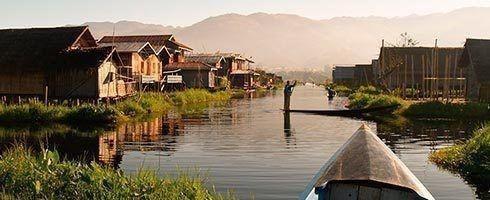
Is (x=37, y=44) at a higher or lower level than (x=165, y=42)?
lower

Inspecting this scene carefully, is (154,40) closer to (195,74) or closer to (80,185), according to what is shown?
(195,74)

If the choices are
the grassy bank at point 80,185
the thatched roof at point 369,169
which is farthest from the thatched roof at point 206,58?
the thatched roof at point 369,169

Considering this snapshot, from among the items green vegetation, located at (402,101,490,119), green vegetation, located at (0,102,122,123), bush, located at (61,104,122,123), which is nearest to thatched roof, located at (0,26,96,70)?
green vegetation, located at (0,102,122,123)

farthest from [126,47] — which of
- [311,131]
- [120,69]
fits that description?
[311,131]

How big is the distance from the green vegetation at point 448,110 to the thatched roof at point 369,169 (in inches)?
844

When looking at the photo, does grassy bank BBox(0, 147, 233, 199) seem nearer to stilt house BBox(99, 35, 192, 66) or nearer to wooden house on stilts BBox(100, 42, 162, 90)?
wooden house on stilts BBox(100, 42, 162, 90)

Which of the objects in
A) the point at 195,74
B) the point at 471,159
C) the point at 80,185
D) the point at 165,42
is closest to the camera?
the point at 80,185

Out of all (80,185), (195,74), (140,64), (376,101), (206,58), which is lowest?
(80,185)

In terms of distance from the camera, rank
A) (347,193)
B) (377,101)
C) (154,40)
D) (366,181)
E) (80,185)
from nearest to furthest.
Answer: (366,181) < (347,193) < (80,185) < (377,101) < (154,40)

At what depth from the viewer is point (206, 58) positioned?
67250mm

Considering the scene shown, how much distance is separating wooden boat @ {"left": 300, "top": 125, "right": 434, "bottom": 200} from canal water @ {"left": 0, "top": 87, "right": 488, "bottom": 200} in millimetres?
2854

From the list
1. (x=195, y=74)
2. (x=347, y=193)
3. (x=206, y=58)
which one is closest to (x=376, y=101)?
(x=195, y=74)

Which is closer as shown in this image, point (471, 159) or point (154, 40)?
point (471, 159)

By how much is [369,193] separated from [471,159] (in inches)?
286
